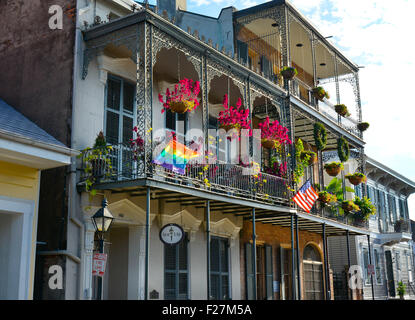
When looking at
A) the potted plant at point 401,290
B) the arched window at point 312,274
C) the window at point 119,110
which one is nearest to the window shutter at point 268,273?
the arched window at point 312,274

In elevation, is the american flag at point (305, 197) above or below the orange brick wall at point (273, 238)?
above

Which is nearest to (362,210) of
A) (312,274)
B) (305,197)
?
(312,274)

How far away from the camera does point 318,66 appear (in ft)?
74.3

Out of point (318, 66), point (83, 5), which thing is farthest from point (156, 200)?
point (318, 66)

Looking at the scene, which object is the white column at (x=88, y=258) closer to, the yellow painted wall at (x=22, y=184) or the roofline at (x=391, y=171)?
the yellow painted wall at (x=22, y=184)

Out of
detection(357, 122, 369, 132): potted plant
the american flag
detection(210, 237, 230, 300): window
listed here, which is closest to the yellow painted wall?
detection(210, 237, 230, 300): window

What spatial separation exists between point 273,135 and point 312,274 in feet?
23.7

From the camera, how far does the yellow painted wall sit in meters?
9.30

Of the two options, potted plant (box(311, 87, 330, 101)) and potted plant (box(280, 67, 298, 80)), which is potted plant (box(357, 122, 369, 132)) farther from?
potted plant (box(280, 67, 298, 80))

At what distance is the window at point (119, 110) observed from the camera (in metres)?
12.2

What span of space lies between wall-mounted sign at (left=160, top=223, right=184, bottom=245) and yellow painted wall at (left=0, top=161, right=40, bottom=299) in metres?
2.86

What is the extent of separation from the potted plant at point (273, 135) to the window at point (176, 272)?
11.7ft

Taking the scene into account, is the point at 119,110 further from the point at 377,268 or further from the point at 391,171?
the point at 391,171

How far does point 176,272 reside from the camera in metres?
13.3
